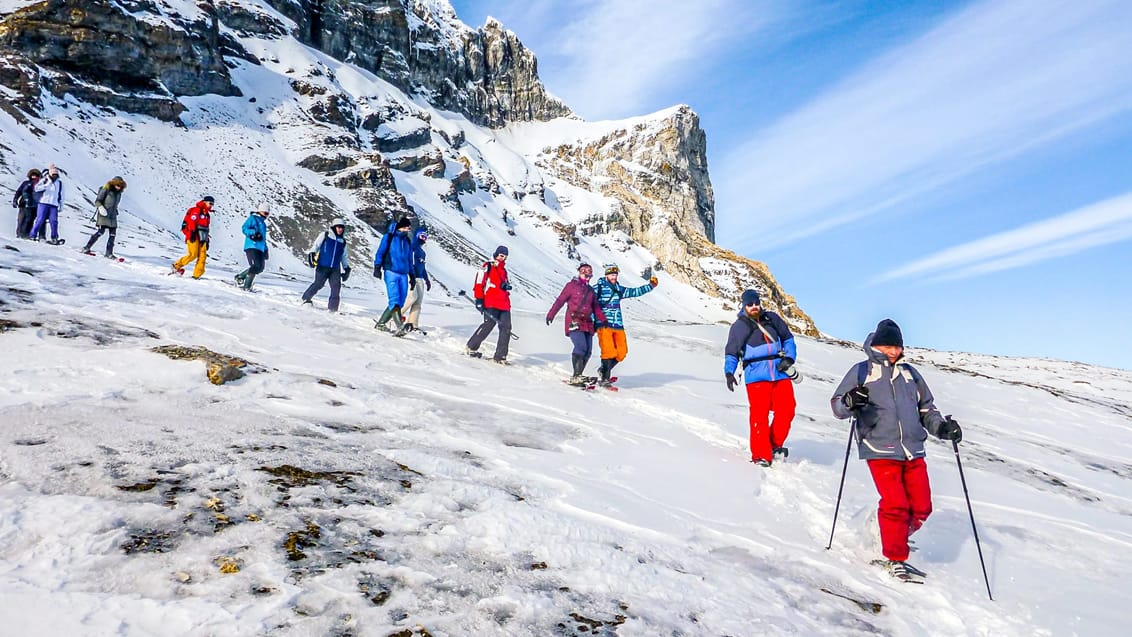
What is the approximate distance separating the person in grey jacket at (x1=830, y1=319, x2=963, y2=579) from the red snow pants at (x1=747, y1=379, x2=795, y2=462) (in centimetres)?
199

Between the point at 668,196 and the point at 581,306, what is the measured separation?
12812cm

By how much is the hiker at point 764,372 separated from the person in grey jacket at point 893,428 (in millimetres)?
1818

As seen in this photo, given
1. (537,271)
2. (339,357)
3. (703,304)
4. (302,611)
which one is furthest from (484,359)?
(703,304)

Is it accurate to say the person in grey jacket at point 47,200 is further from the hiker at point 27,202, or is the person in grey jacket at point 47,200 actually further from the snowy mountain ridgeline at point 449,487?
the snowy mountain ridgeline at point 449,487

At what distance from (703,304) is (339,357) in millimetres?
93288

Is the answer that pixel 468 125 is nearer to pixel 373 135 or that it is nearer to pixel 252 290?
pixel 373 135

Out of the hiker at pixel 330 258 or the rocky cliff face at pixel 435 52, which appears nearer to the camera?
the hiker at pixel 330 258

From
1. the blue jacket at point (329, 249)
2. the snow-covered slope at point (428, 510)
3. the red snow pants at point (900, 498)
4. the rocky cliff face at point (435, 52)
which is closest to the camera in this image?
the snow-covered slope at point (428, 510)

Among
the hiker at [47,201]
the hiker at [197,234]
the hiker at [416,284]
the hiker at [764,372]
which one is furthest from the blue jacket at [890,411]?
the hiker at [47,201]

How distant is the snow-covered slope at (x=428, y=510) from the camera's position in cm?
243

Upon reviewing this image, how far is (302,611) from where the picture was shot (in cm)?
229

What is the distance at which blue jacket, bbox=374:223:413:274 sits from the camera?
11.4 meters

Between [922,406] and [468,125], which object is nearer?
[922,406]

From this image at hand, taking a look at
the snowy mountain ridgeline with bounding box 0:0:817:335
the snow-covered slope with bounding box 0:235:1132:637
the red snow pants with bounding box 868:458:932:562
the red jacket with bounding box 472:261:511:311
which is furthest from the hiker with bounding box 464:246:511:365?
the snowy mountain ridgeline with bounding box 0:0:817:335
